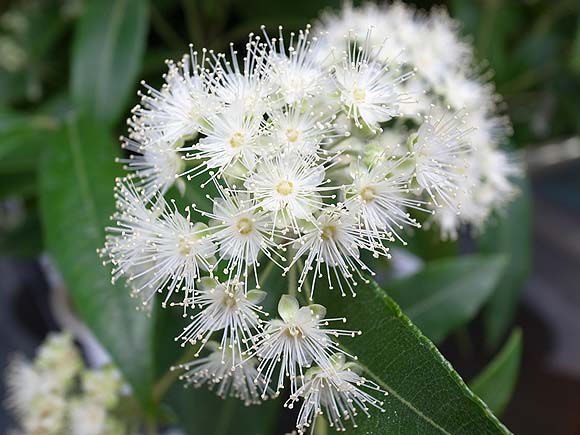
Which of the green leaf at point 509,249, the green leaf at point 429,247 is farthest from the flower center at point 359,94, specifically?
the green leaf at point 509,249

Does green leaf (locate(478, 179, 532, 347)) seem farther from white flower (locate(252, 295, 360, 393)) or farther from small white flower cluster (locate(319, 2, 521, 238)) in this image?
white flower (locate(252, 295, 360, 393))

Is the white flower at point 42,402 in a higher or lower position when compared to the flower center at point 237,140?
lower

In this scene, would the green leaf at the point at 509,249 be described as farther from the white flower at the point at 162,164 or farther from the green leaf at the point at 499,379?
the white flower at the point at 162,164

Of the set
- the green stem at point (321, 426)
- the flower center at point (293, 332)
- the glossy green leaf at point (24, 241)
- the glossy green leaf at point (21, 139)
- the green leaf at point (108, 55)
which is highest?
the green leaf at point (108, 55)

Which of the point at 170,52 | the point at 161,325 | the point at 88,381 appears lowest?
the point at 88,381

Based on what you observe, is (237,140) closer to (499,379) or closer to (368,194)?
(368,194)

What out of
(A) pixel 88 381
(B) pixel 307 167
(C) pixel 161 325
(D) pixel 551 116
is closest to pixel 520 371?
(D) pixel 551 116

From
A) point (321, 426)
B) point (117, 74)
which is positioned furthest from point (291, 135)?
point (117, 74)

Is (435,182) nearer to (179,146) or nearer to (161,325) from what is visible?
(179,146)
